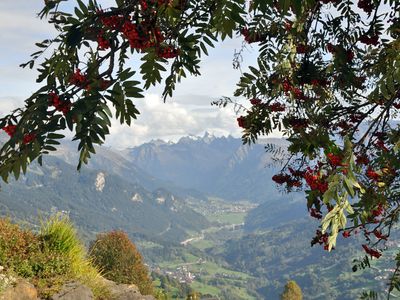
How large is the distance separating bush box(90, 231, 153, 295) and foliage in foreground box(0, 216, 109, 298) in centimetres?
1445

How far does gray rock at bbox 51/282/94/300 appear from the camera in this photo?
41.0 feet

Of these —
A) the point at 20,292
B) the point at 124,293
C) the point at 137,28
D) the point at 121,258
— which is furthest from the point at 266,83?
the point at 121,258

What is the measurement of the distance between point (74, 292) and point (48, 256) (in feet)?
4.27

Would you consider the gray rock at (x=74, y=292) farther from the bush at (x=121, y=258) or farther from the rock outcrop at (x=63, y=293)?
the bush at (x=121, y=258)

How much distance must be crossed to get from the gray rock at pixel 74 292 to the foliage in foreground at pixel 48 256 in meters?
0.20

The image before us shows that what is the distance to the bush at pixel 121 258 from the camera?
29.5 metres

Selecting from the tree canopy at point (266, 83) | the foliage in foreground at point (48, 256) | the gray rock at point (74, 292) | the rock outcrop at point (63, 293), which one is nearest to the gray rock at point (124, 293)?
the rock outcrop at point (63, 293)

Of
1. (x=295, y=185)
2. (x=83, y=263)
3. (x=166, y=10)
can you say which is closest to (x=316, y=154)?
(x=295, y=185)

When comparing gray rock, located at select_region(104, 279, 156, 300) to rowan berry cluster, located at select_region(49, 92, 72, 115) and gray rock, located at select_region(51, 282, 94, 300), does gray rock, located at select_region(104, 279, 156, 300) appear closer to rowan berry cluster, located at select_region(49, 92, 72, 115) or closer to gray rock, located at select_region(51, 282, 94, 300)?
gray rock, located at select_region(51, 282, 94, 300)

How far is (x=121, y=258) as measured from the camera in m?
30.1

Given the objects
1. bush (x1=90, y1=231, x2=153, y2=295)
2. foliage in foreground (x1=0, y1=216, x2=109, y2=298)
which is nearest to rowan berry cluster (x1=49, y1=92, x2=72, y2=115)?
foliage in foreground (x1=0, y1=216, x2=109, y2=298)

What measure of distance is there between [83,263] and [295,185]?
Result: 10528mm

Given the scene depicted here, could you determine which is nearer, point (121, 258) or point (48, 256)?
point (48, 256)

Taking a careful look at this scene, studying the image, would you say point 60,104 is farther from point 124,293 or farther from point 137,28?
point 124,293
